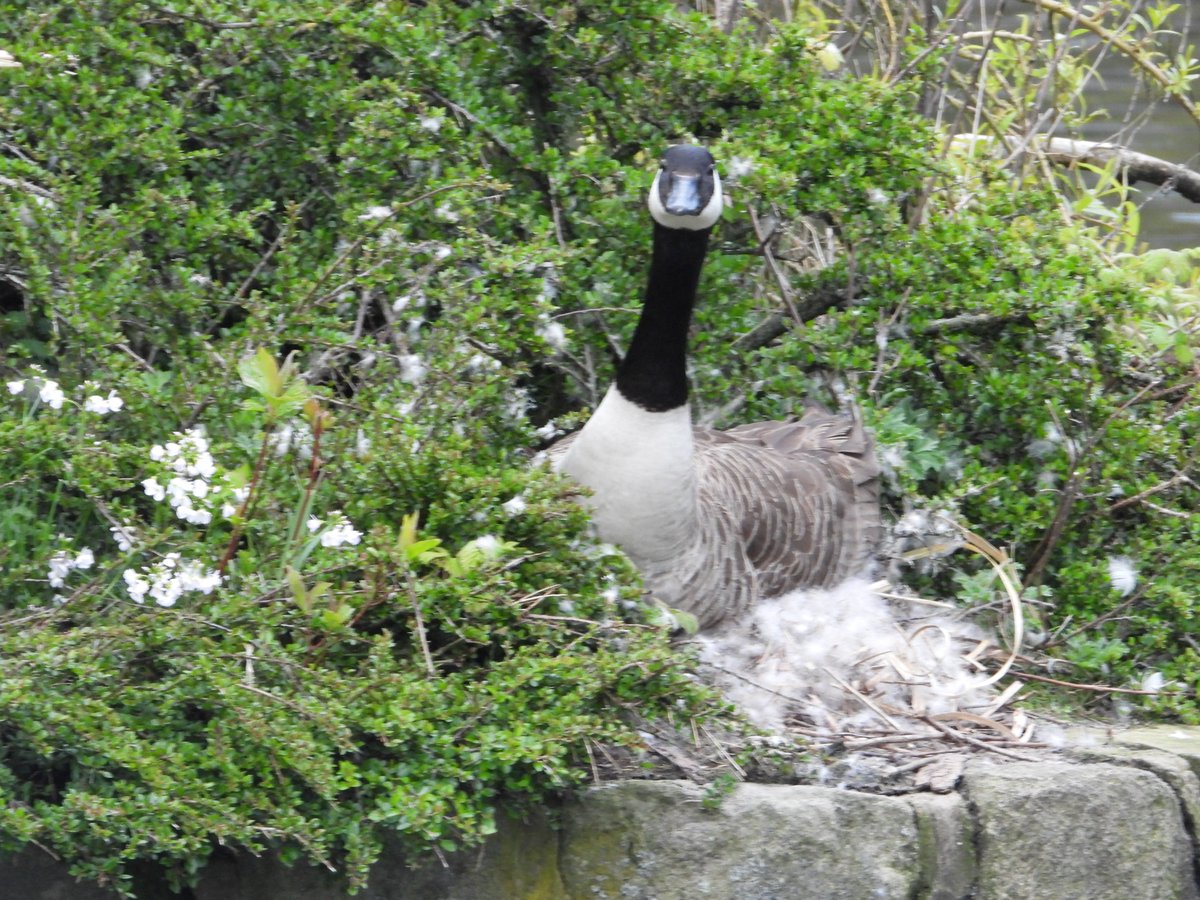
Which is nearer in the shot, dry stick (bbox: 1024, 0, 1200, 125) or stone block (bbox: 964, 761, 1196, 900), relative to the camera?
stone block (bbox: 964, 761, 1196, 900)

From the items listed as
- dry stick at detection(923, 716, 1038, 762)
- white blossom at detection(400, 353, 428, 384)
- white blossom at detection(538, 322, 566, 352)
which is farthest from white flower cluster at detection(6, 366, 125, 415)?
dry stick at detection(923, 716, 1038, 762)

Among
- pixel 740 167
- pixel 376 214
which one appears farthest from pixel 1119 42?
pixel 376 214

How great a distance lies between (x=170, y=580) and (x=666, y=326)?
151 centimetres

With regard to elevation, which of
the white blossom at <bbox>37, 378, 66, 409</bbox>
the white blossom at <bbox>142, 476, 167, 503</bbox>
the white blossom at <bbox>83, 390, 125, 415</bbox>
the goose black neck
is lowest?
the white blossom at <bbox>142, 476, 167, 503</bbox>

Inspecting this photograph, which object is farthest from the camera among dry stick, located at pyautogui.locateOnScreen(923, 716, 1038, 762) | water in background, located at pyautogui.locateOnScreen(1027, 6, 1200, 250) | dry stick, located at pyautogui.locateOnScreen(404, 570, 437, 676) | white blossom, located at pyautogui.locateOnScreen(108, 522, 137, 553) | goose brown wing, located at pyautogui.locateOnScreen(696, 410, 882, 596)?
water in background, located at pyautogui.locateOnScreen(1027, 6, 1200, 250)

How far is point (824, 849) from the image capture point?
11.2 ft

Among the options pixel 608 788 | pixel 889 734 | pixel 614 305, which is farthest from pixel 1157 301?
pixel 608 788

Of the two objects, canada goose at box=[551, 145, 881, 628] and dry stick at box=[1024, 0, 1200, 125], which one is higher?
dry stick at box=[1024, 0, 1200, 125]

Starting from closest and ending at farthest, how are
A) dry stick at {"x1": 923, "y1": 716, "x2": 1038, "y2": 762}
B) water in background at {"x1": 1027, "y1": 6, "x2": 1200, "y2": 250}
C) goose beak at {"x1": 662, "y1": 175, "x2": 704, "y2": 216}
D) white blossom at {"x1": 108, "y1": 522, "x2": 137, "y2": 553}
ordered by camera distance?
1. white blossom at {"x1": 108, "y1": 522, "x2": 137, "y2": 553}
2. dry stick at {"x1": 923, "y1": 716, "x2": 1038, "y2": 762}
3. goose beak at {"x1": 662, "y1": 175, "x2": 704, "y2": 216}
4. water in background at {"x1": 1027, "y1": 6, "x2": 1200, "y2": 250}

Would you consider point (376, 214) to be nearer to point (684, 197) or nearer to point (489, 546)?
point (684, 197)

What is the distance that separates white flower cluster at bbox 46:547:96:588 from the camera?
3.33 metres

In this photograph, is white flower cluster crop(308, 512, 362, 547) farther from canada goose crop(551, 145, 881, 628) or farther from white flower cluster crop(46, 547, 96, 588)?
canada goose crop(551, 145, 881, 628)

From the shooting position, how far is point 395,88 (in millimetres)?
4543

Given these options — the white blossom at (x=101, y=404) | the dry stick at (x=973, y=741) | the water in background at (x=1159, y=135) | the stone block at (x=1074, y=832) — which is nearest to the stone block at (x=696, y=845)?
the stone block at (x=1074, y=832)
